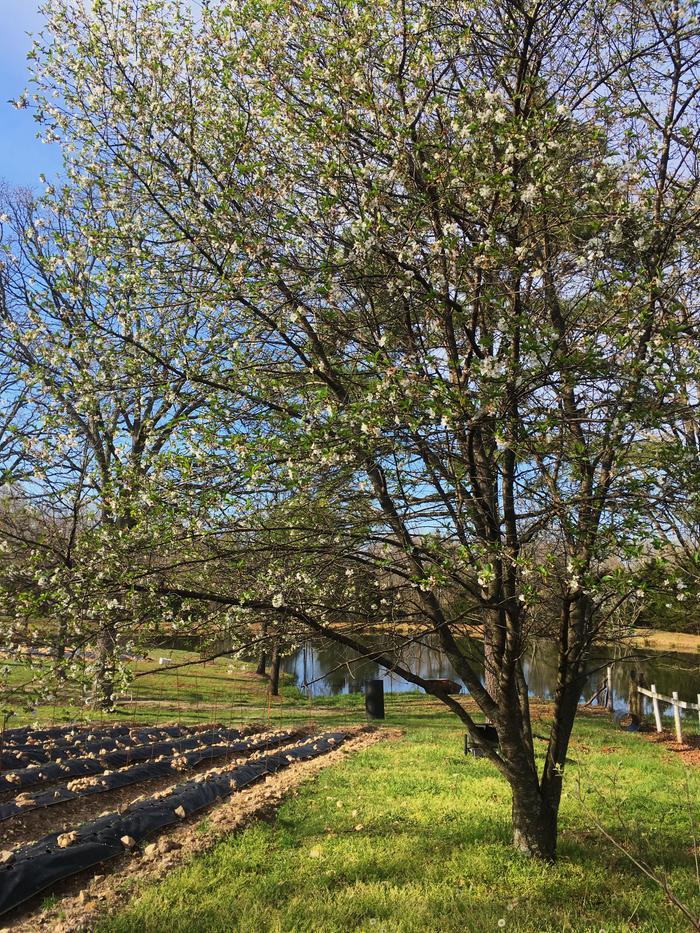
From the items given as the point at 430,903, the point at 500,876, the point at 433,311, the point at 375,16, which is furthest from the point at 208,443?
the point at 500,876

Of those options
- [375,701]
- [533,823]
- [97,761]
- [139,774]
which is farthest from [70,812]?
[375,701]

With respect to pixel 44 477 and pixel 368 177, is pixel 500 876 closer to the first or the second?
pixel 44 477

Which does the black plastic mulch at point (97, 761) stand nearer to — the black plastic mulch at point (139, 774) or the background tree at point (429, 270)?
the black plastic mulch at point (139, 774)

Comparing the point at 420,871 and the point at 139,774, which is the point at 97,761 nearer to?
the point at 139,774

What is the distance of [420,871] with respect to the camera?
5.34 meters

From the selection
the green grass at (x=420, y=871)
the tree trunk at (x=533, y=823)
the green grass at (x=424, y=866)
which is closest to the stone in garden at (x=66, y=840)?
the green grass at (x=424, y=866)

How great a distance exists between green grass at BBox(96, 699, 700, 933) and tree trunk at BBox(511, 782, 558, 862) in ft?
0.41

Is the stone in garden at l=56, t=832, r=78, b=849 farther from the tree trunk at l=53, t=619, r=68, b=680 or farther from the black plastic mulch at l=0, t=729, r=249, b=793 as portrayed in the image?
the black plastic mulch at l=0, t=729, r=249, b=793

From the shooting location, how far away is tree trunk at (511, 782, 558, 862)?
5363mm

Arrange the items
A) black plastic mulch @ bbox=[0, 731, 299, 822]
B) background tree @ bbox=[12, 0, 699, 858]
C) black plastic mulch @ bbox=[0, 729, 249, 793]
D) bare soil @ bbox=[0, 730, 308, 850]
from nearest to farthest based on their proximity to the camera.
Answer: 1. background tree @ bbox=[12, 0, 699, 858]
2. bare soil @ bbox=[0, 730, 308, 850]
3. black plastic mulch @ bbox=[0, 731, 299, 822]
4. black plastic mulch @ bbox=[0, 729, 249, 793]

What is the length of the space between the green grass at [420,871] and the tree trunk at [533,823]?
0.41 feet

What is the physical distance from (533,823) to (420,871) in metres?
1.02

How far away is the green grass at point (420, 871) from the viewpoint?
448 cm

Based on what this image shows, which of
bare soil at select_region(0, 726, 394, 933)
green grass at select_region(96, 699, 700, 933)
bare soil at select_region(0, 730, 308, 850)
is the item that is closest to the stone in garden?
bare soil at select_region(0, 726, 394, 933)
